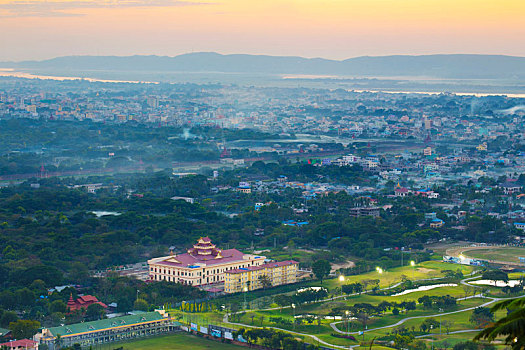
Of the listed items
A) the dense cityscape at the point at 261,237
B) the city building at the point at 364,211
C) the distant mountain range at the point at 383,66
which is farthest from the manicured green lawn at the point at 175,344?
the distant mountain range at the point at 383,66

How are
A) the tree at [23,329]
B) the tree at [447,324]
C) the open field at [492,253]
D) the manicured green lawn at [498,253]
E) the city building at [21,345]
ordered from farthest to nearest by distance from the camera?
the manicured green lawn at [498,253] < the open field at [492,253] < the tree at [447,324] < the tree at [23,329] < the city building at [21,345]

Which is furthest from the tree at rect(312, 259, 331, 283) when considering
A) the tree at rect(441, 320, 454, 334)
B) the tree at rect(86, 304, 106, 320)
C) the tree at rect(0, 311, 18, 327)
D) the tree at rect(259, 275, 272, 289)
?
the tree at rect(0, 311, 18, 327)

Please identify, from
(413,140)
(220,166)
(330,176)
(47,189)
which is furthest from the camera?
(413,140)

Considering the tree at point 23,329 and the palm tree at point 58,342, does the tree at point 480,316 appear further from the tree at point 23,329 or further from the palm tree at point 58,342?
the tree at point 23,329

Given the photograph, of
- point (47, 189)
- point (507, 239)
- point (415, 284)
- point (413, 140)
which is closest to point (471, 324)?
point (415, 284)

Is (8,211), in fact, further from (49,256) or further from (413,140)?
(413,140)

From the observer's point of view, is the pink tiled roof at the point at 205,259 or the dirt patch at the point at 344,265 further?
the dirt patch at the point at 344,265

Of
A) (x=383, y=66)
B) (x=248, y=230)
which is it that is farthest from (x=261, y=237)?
(x=383, y=66)
